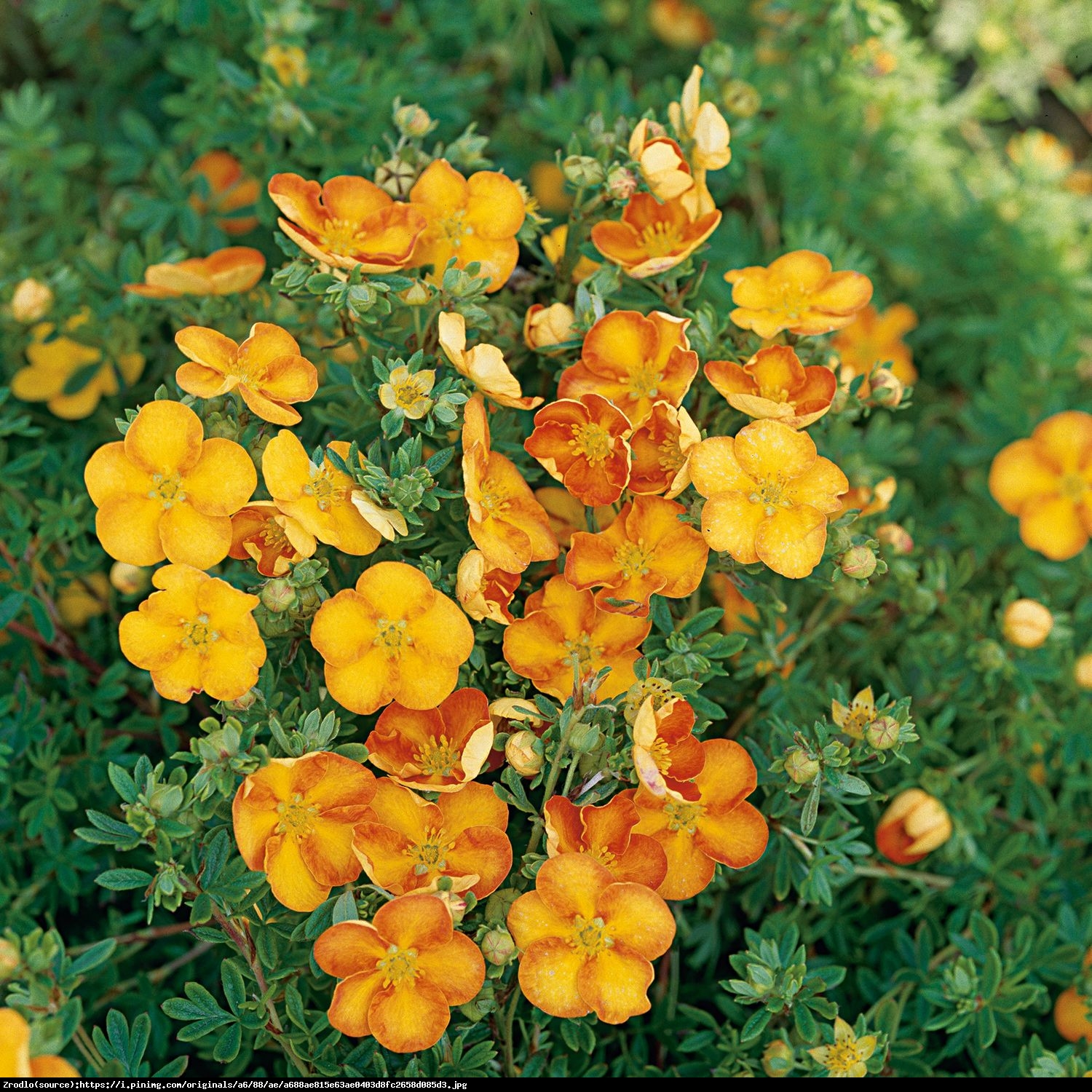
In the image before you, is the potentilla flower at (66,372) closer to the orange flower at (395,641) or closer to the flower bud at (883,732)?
the orange flower at (395,641)

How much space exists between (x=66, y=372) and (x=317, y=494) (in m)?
0.94

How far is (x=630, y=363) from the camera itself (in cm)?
162

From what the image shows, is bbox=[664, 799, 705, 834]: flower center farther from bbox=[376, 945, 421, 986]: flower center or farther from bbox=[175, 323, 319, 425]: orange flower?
bbox=[175, 323, 319, 425]: orange flower

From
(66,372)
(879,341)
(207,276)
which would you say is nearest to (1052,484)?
(879,341)

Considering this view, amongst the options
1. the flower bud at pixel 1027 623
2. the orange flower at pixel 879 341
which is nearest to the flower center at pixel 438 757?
the flower bud at pixel 1027 623

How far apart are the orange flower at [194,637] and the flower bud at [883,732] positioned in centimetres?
81

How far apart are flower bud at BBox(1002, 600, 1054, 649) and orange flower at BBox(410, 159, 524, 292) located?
1.08 metres

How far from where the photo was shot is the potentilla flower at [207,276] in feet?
6.17

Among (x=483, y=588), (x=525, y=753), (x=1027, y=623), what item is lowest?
(x=1027, y=623)

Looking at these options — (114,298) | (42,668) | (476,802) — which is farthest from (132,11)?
(476,802)

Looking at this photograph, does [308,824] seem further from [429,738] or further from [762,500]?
[762,500]

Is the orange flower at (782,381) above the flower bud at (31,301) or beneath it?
beneath

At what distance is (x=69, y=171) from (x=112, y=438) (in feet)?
3.43

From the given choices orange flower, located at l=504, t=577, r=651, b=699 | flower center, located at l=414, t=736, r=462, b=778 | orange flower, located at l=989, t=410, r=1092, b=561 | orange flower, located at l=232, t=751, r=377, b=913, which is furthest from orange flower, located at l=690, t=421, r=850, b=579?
orange flower, located at l=989, t=410, r=1092, b=561
